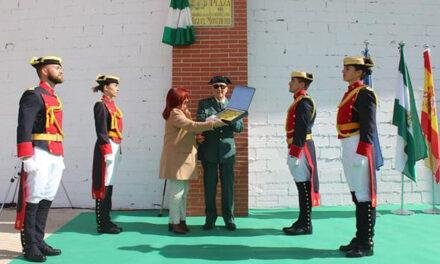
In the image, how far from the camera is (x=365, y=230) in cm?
420

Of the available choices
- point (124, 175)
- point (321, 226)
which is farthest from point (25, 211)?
point (321, 226)

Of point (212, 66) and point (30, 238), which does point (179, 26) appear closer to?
point (212, 66)

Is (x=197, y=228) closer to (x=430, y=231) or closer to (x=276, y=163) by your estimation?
(x=276, y=163)

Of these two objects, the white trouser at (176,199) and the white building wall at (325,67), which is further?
the white building wall at (325,67)

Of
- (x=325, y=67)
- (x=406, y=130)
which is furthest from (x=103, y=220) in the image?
(x=406, y=130)

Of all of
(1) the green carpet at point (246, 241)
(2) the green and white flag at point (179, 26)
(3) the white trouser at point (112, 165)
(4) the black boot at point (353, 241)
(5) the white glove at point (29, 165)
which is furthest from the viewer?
(2) the green and white flag at point (179, 26)

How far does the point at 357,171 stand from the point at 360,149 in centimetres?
24

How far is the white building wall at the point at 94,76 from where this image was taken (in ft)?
22.1

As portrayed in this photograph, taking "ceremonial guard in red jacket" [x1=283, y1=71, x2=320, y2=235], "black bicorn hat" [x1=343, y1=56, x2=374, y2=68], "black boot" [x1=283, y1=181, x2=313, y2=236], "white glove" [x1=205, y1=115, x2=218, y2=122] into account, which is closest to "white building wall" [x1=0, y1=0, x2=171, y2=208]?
"white glove" [x1=205, y1=115, x2=218, y2=122]

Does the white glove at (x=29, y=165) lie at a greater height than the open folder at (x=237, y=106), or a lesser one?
lesser

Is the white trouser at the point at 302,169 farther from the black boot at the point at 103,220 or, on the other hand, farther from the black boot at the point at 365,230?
the black boot at the point at 103,220

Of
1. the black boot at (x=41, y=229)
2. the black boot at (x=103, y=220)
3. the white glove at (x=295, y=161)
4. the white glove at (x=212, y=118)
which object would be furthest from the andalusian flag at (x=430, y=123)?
the black boot at (x=41, y=229)

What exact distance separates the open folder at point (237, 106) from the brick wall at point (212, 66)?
3.85ft

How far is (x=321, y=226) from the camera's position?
555 cm
